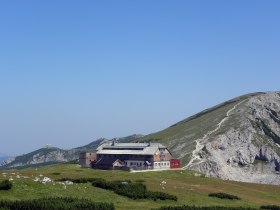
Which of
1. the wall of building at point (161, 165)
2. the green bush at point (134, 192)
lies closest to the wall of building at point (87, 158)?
the wall of building at point (161, 165)

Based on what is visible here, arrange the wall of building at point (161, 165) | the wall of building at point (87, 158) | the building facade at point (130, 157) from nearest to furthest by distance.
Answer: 1. the building facade at point (130, 157)
2. the wall of building at point (161, 165)
3. the wall of building at point (87, 158)

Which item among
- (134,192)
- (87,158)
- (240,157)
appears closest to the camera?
(134,192)

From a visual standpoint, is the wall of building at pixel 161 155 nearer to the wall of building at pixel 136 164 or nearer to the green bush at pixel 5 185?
the wall of building at pixel 136 164

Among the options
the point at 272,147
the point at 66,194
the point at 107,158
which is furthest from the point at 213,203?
the point at 272,147

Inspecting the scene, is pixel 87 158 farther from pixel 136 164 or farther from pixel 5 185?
pixel 5 185

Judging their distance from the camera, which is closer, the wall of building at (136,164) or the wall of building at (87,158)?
the wall of building at (136,164)

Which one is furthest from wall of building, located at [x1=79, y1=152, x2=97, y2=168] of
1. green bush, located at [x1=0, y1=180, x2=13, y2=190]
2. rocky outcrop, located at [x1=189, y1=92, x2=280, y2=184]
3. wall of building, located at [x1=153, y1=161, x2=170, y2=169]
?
green bush, located at [x1=0, y1=180, x2=13, y2=190]

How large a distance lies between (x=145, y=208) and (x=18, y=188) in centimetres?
1712

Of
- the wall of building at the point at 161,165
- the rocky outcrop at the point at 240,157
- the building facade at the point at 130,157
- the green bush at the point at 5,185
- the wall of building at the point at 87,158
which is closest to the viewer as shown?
the green bush at the point at 5,185

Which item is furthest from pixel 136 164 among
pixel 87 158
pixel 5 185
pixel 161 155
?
pixel 5 185

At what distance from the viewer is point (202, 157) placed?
172 meters

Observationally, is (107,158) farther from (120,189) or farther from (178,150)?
(120,189)

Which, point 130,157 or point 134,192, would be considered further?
point 130,157

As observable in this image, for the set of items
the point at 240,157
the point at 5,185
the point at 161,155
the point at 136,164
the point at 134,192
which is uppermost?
the point at 161,155
